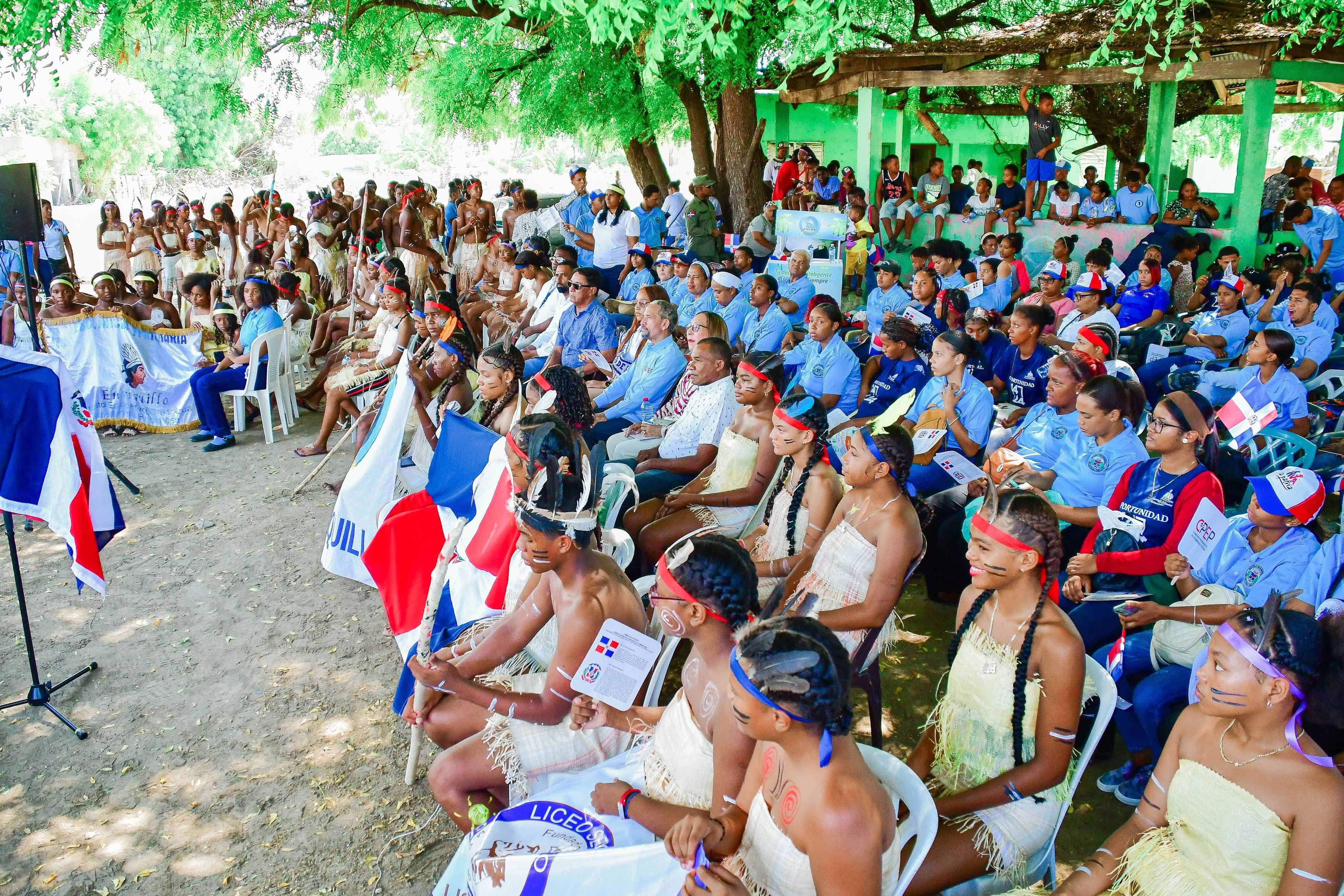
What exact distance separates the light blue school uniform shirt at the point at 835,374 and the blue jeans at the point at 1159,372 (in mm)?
2036

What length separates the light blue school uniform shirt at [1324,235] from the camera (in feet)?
32.0

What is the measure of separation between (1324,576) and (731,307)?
5.64 m

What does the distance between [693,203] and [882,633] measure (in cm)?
1157

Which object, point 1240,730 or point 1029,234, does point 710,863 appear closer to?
point 1240,730

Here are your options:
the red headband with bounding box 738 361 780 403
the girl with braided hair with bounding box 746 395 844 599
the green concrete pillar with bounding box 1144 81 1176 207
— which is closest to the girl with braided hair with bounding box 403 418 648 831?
the girl with braided hair with bounding box 746 395 844 599

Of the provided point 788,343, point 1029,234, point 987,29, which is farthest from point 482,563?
point 987,29

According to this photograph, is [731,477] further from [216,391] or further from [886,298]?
[216,391]

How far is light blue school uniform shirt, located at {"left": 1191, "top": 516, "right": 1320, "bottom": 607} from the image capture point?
3.37 metres

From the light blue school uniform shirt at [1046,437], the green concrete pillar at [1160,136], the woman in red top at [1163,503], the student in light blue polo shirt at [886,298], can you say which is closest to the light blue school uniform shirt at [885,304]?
the student in light blue polo shirt at [886,298]

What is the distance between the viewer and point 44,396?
428 centimetres

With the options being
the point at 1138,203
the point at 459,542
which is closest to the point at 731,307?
the point at 459,542

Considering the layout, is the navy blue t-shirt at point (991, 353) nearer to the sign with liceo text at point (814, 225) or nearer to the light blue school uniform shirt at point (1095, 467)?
the light blue school uniform shirt at point (1095, 467)

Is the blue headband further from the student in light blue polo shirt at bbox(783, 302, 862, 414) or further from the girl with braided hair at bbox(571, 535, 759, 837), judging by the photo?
the student in light blue polo shirt at bbox(783, 302, 862, 414)

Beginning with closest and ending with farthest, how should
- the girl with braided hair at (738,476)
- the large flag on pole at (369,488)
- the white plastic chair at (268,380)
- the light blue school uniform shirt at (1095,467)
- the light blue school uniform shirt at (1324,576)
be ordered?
the light blue school uniform shirt at (1324,576) → the light blue school uniform shirt at (1095,467) → the girl with braided hair at (738,476) → the large flag on pole at (369,488) → the white plastic chair at (268,380)
